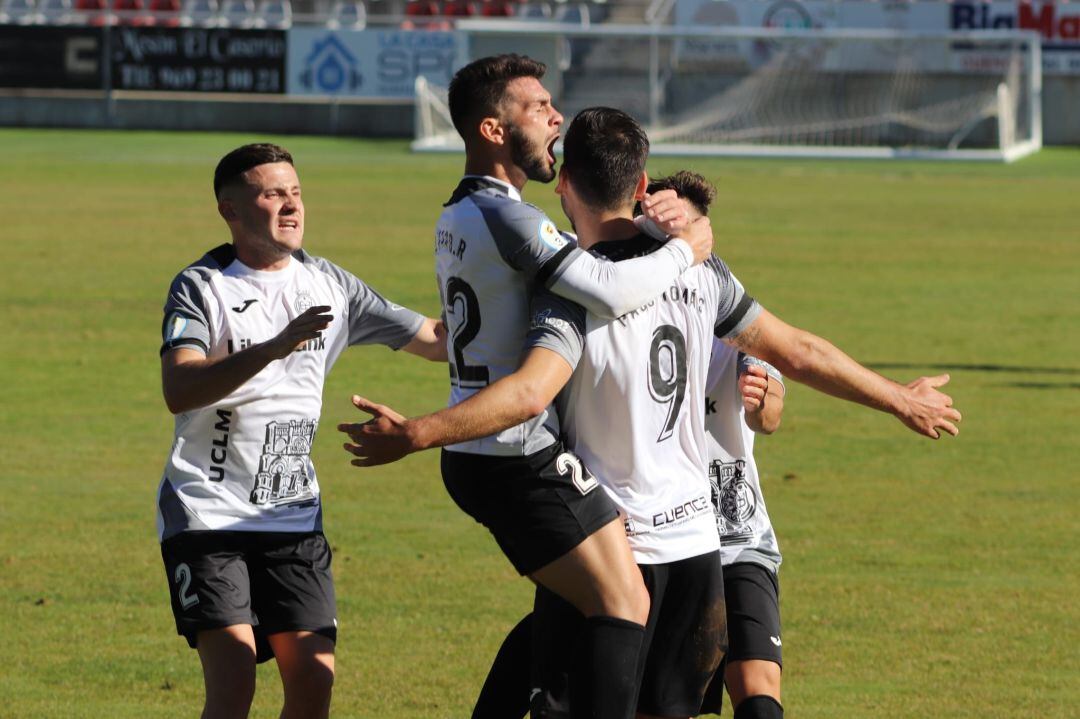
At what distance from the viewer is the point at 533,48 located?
42875mm

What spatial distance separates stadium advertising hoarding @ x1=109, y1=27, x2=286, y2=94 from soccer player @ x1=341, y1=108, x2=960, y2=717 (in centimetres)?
4247

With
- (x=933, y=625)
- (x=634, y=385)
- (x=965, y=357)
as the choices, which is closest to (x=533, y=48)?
(x=965, y=357)

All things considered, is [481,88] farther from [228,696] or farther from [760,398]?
[228,696]

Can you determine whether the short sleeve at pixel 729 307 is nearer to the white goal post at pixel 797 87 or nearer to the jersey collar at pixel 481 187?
the jersey collar at pixel 481 187

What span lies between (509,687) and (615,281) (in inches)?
54.4

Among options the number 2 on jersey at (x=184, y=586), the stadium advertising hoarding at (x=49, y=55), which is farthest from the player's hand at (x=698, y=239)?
the stadium advertising hoarding at (x=49, y=55)

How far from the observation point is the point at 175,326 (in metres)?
4.97

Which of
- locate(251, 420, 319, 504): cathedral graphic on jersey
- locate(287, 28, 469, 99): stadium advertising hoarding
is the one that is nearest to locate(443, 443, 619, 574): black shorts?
locate(251, 420, 319, 504): cathedral graphic on jersey

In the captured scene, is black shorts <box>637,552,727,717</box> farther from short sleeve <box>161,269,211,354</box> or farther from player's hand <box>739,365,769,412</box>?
short sleeve <box>161,269,211,354</box>

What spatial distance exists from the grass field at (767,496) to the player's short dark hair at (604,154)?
8.43ft

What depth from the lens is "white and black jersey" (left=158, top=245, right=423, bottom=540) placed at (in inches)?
198

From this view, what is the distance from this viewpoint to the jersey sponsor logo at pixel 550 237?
441 centimetres

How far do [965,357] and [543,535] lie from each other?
11132 mm

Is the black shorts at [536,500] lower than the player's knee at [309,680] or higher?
higher
